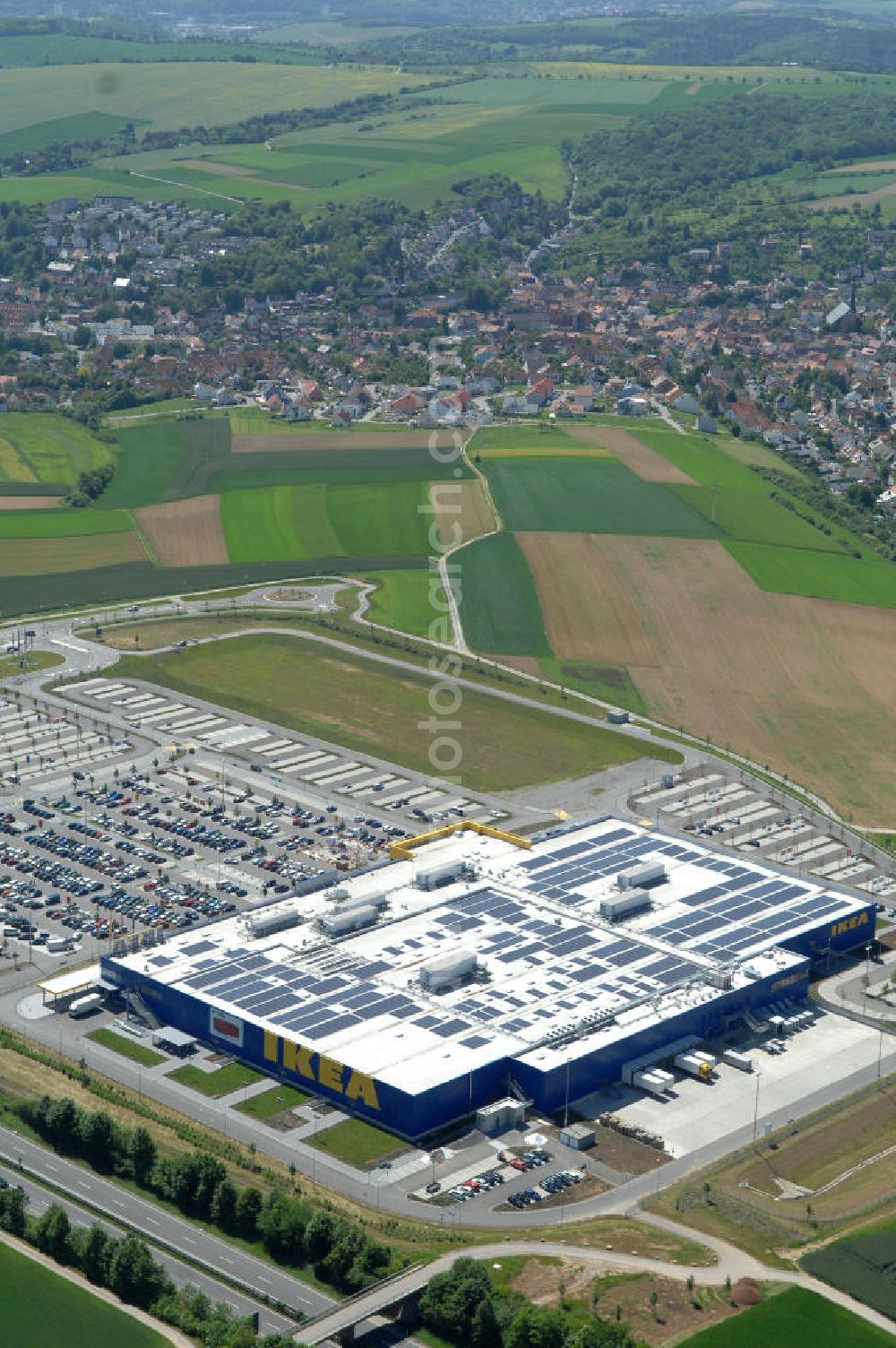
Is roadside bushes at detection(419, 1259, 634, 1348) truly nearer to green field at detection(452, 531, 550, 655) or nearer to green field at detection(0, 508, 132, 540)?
green field at detection(452, 531, 550, 655)

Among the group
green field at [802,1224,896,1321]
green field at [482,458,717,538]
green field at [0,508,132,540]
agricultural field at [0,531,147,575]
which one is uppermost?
green field at [482,458,717,538]

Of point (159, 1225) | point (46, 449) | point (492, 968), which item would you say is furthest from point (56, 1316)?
point (46, 449)

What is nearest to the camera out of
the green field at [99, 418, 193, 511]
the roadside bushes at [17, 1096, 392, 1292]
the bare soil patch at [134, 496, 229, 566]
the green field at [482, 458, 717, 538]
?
the roadside bushes at [17, 1096, 392, 1292]

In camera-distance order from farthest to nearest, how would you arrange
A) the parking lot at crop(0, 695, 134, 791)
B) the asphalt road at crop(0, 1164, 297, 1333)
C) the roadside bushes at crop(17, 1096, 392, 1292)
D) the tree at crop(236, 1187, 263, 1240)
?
the parking lot at crop(0, 695, 134, 791)
the tree at crop(236, 1187, 263, 1240)
the roadside bushes at crop(17, 1096, 392, 1292)
the asphalt road at crop(0, 1164, 297, 1333)

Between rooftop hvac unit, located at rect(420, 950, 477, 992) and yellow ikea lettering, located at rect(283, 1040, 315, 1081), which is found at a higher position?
rooftop hvac unit, located at rect(420, 950, 477, 992)

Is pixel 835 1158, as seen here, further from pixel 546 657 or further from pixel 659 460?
pixel 659 460

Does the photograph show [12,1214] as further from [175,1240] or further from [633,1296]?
[633,1296]

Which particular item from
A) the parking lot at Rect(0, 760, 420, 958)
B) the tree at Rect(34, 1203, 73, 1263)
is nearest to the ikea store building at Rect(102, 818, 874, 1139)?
the parking lot at Rect(0, 760, 420, 958)
